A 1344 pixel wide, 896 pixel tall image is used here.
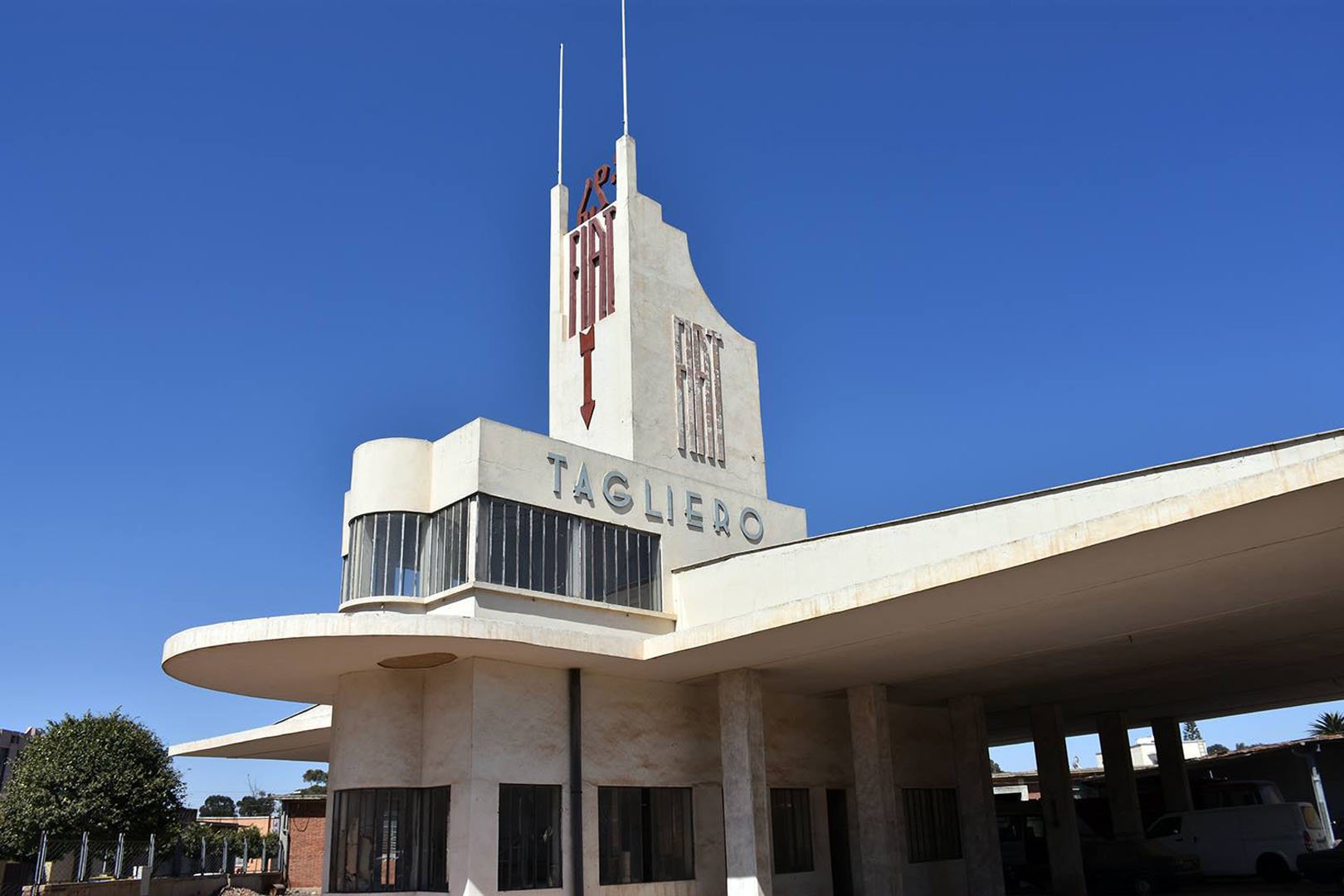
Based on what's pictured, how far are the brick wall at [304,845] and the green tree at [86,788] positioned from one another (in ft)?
12.4

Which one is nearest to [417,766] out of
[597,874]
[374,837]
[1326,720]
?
[374,837]

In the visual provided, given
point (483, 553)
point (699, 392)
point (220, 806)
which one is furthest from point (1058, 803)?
point (220, 806)

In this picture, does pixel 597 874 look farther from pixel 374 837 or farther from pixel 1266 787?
pixel 1266 787

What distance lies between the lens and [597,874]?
18969 millimetres

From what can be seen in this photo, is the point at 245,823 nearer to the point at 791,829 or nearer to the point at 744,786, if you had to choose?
the point at 791,829

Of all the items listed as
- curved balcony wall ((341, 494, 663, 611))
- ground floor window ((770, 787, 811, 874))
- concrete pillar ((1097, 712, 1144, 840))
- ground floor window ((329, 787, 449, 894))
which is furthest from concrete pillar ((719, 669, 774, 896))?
concrete pillar ((1097, 712, 1144, 840))

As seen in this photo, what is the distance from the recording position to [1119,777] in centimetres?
2980

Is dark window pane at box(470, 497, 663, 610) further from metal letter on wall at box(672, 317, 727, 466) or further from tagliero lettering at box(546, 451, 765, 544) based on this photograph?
metal letter on wall at box(672, 317, 727, 466)

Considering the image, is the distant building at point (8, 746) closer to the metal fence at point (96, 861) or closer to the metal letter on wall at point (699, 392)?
the metal fence at point (96, 861)

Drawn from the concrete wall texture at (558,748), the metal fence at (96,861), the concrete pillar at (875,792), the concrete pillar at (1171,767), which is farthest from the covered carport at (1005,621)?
the metal fence at (96,861)

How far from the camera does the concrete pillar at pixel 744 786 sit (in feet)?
61.7

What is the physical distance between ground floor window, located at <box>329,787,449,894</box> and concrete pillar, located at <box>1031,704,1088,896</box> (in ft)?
48.7

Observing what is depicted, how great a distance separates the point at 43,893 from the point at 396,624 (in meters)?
14.6

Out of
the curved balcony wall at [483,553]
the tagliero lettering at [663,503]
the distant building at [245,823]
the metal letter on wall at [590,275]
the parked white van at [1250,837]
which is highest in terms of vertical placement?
the metal letter on wall at [590,275]
